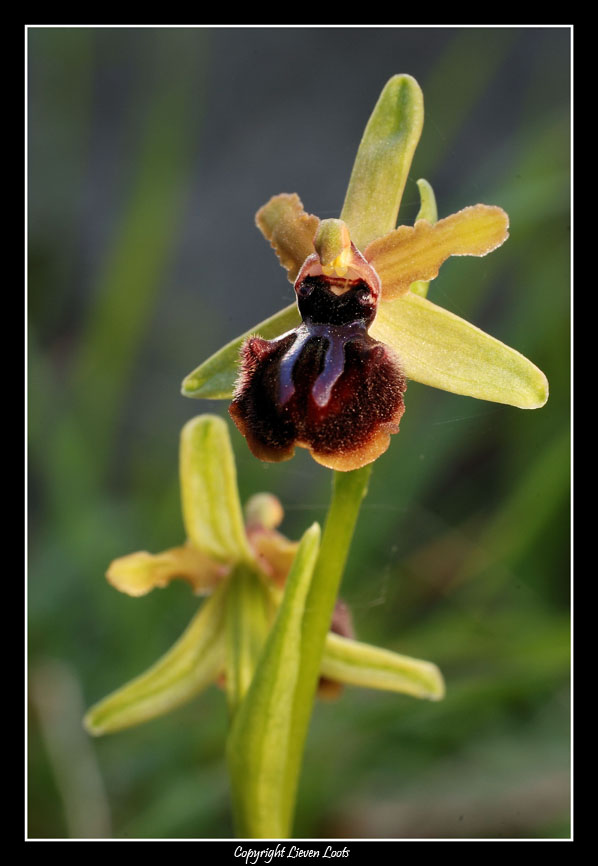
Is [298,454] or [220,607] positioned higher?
[298,454]

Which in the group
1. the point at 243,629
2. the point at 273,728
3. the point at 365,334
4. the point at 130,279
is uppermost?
the point at 130,279

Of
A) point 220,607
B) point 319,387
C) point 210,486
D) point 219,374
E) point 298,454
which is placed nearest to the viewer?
point 319,387

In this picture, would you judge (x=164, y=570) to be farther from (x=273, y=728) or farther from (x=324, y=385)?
(x=324, y=385)

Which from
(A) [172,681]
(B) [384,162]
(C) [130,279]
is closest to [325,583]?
(A) [172,681]

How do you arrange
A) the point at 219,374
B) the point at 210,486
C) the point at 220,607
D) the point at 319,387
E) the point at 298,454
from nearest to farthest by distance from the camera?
the point at 319,387
the point at 219,374
the point at 210,486
the point at 220,607
the point at 298,454

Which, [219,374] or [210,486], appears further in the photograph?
[210,486]

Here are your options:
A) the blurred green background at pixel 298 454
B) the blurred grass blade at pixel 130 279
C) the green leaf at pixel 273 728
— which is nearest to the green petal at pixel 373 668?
the green leaf at pixel 273 728

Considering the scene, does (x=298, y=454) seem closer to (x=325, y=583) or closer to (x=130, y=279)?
(x=130, y=279)

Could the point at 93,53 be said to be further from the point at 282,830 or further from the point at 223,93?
the point at 282,830
